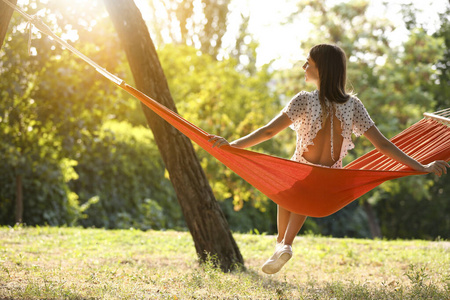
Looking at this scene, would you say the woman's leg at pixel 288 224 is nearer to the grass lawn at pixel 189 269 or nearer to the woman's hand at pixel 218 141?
the grass lawn at pixel 189 269

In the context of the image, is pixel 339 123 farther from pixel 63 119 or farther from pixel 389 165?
pixel 63 119

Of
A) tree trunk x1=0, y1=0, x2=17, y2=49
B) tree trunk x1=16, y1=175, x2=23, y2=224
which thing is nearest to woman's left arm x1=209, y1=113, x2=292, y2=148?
tree trunk x1=0, y1=0, x2=17, y2=49

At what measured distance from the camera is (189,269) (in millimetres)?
4551

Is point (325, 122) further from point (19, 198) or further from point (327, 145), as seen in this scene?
point (19, 198)

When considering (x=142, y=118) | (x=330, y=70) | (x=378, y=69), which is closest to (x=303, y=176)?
(x=330, y=70)

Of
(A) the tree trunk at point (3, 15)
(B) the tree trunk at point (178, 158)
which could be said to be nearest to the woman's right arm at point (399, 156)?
(B) the tree trunk at point (178, 158)

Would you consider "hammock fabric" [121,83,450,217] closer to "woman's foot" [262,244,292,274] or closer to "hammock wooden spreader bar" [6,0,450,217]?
"hammock wooden spreader bar" [6,0,450,217]

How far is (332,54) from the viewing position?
3160 mm

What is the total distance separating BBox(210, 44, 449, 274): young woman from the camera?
3.18 meters

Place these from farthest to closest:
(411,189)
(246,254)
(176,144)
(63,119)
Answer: (411,189) < (63,119) < (246,254) < (176,144)

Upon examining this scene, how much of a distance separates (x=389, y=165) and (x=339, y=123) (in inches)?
18.0

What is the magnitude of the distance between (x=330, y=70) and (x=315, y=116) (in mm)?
272

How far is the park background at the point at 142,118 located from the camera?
7.18 metres

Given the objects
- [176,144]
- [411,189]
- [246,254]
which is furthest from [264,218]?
[176,144]
